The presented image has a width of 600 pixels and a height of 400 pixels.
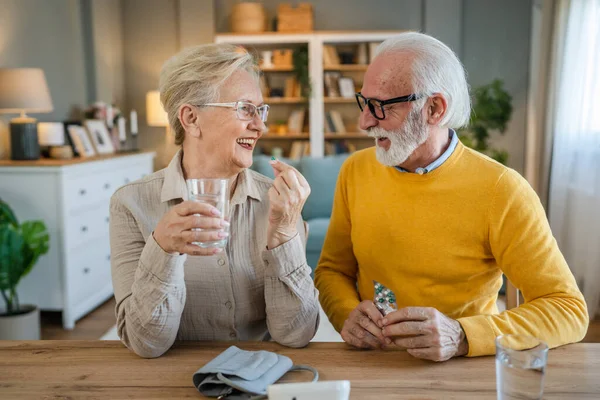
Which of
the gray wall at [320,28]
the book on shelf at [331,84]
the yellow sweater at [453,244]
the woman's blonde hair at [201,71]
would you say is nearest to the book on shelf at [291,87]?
the book on shelf at [331,84]

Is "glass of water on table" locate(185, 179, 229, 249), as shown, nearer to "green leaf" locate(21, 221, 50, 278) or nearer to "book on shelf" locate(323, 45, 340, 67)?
"green leaf" locate(21, 221, 50, 278)

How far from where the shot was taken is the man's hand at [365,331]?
1.31 m

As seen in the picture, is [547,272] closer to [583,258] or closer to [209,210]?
[209,210]

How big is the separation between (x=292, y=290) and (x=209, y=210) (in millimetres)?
354

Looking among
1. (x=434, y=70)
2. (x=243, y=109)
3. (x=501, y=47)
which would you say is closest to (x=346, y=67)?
(x=501, y=47)

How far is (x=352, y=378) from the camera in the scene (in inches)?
45.3

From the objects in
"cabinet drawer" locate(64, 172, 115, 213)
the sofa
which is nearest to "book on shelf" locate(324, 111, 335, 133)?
the sofa

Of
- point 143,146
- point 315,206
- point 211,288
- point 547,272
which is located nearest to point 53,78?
point 143,146

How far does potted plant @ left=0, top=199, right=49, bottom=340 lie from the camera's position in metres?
3.22

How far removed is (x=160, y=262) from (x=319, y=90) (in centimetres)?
526

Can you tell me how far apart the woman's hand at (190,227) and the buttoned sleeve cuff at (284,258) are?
0.69 feet

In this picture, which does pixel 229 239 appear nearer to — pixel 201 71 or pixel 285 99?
pixel 201 71

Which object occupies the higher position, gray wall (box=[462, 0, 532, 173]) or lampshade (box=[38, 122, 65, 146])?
gray wall (box=[462, 0, 532, 173])

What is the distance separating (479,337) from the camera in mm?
1253
